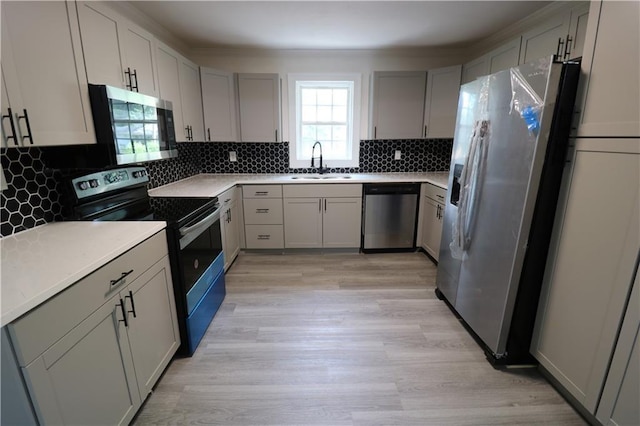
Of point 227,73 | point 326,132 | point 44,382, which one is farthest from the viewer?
point 326,132

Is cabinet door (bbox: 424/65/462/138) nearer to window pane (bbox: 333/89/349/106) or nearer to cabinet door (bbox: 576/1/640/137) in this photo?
window pane (bbox: 333/89/349/106)

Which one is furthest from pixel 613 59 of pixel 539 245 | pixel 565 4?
pixel 565 4

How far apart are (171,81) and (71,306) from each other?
220 centimetres

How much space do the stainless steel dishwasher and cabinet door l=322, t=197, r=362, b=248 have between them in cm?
9

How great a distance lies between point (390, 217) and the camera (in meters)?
3.46

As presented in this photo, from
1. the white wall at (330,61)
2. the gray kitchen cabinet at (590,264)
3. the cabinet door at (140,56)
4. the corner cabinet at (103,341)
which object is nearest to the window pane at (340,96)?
the white wall at (330,61)

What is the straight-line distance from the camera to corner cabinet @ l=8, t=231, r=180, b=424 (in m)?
0.94

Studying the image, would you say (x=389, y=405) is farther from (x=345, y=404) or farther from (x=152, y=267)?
(x=152, y=267)

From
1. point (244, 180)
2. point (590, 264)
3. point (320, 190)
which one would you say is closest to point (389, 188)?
point (320, 190)

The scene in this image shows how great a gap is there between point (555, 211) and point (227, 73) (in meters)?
3.31

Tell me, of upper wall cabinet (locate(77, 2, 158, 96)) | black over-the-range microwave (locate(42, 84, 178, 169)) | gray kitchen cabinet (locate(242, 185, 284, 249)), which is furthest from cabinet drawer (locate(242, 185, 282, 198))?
black over-the-range microwave (locate(42, 84, 178, 169))

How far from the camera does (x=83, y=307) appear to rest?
1.10m

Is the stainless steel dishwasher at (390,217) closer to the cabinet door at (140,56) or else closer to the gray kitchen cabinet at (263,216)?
the gray kitchen cabinet at (263,216)

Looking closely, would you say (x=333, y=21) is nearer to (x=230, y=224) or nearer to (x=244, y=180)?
(x=244, y=180)
